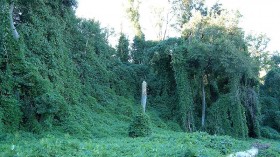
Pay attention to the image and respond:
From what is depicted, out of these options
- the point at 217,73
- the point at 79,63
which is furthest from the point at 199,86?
the point at 79,63

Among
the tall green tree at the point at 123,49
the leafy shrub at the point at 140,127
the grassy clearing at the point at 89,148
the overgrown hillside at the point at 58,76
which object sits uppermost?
the tall green tree at the point at 123,49

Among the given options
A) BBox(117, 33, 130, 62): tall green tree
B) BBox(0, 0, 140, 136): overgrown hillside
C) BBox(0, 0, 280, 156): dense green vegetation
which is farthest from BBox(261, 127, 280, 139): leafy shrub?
BBox(117, 33, 130, 62): tall green tree

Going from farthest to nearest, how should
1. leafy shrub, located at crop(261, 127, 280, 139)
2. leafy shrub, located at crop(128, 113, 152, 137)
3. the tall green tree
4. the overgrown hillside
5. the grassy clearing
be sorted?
1. the tall green tree
2. leafy shrub, located at crop(261, 127, 280, 139)
3. leafy shrub, located at crop(128, 113, 152, 137)
4. the overgrown hillside
5. the grassy clearing

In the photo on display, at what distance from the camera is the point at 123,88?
23234mm

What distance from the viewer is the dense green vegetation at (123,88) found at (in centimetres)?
1152

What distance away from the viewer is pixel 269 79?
30531mm

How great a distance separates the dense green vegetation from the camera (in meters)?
11.5

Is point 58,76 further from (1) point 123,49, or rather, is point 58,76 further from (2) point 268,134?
(2) point 268,134

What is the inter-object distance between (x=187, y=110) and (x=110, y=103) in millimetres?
5334

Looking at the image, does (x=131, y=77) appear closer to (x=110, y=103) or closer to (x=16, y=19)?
(x=110, y=103)

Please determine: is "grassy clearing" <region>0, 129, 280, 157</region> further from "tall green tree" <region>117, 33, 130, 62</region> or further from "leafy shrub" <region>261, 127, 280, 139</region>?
"tall green tree" <region>117, 33, 130, 62</region>

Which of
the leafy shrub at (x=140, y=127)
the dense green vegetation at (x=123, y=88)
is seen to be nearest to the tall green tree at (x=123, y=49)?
the dense green vegetation at (x=123, y=88)

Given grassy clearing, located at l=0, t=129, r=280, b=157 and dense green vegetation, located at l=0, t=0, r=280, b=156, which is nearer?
grassy clearing, located at l=0, t=129, r=280, b=157

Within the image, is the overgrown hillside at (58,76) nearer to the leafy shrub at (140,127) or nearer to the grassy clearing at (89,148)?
the grassy clearing at (89,148)
